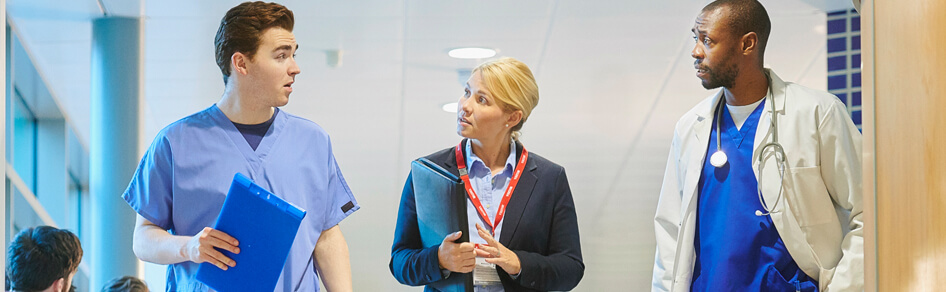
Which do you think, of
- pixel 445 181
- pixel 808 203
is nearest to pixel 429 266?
pixel 445 181

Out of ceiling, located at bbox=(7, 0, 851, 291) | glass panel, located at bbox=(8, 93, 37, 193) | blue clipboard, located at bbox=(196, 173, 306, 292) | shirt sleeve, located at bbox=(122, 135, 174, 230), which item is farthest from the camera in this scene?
glass panel, located at bbox=(8, 93, 37, 193)

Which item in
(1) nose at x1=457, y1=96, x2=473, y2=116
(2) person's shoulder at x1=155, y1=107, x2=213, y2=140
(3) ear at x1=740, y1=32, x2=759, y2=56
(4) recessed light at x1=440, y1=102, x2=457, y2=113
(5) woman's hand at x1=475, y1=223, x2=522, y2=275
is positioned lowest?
(5) woman's hand at x1=475, y1=223, x2=522, y2=275

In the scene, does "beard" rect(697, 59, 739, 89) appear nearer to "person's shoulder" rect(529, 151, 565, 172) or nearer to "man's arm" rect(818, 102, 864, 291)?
"man's arm" rect(818, 102, 864, 291)

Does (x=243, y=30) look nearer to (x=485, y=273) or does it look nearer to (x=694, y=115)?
(x=485, y=273)

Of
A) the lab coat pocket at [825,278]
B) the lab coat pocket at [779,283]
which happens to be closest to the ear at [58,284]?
the lab coat pocket at [779,283]

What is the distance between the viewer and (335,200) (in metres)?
2.82

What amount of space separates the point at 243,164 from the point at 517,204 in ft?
2.79

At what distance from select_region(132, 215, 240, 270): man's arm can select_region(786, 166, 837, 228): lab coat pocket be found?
58.4 inches

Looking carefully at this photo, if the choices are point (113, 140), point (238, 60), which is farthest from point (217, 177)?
point (113, 140)

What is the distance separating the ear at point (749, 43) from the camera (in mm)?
2885

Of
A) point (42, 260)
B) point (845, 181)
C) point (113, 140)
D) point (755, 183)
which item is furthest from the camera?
point (113, 140)

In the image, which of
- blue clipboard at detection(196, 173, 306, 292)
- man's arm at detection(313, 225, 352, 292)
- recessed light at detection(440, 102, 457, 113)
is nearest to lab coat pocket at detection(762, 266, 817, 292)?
man's arm at detection(313, 225, 352, 292)

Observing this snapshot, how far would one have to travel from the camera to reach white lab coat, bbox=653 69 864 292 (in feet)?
8.79

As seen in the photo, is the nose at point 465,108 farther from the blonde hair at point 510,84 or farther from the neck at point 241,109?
the neck at point 241,109
